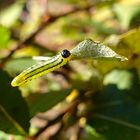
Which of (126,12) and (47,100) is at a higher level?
(126,12)

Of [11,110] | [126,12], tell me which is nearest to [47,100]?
[11,110]

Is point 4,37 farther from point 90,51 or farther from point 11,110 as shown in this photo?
point 90,51

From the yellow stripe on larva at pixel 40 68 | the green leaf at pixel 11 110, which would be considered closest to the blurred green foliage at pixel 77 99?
the green leaf at pixel 11 110

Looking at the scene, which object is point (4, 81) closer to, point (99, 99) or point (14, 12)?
point (99, 99)

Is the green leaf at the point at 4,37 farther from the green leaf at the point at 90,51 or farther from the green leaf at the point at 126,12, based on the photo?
the green leaf at the point at 126,12

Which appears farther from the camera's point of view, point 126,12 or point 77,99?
point 126,12

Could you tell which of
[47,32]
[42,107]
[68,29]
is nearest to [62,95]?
[42,107]
